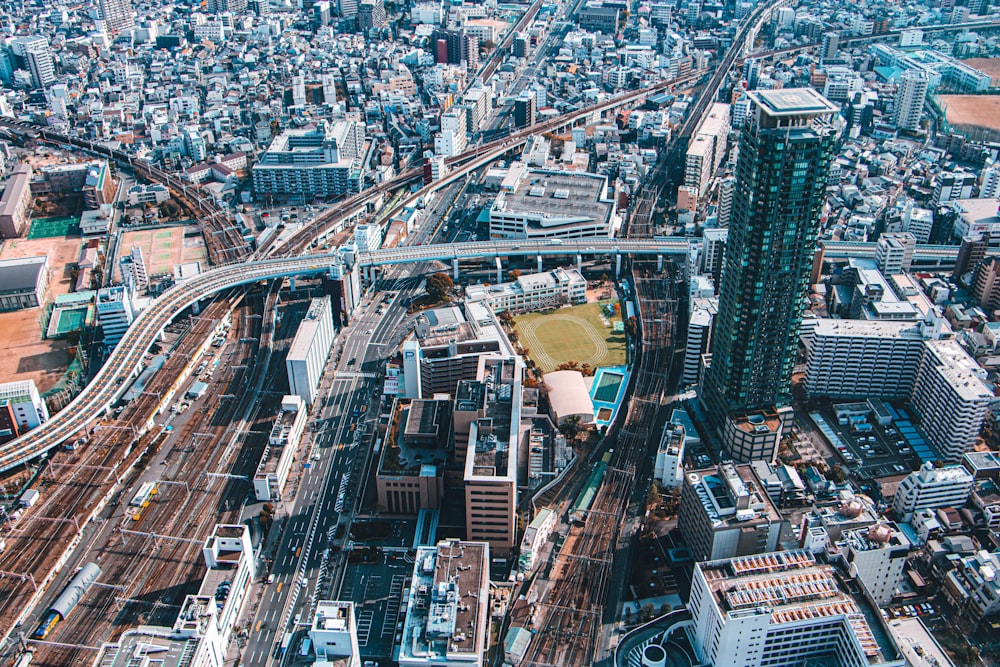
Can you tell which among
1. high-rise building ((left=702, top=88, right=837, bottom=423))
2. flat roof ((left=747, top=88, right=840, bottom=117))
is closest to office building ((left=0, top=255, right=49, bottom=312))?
high-rise building ((left=702, top=88, right=837, bottom=423))

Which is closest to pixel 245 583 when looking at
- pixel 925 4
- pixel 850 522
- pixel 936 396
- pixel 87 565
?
pixel 87 565

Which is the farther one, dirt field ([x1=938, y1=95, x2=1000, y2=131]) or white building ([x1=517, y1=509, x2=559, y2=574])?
dirt field ([x1=938, y1=95, x2=1000, y2=131])

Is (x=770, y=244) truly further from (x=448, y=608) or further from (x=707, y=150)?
(x=707, y=150)

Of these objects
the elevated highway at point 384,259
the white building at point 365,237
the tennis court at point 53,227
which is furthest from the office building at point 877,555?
the tennis court at point 53,227

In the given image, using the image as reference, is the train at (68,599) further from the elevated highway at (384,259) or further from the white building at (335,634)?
the elevated highway at (384,259)

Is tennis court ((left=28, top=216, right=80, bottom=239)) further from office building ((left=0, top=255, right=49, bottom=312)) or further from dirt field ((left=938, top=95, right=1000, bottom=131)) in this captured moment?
dirt field ((left=938, top=95, right=1000, bottom=131))
